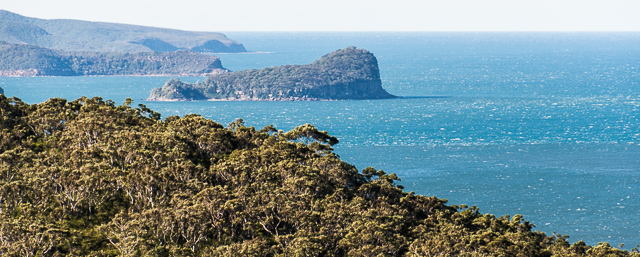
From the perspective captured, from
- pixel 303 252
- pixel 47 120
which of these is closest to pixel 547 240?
pixel 303 252

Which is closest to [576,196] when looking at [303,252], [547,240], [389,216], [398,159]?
[398,159]

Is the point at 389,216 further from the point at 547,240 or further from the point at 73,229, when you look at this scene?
the point at 73,229

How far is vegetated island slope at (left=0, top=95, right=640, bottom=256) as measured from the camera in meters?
56.5

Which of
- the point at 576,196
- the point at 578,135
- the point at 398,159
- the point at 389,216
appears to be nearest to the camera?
the point at 389,216

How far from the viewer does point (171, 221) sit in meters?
57.3

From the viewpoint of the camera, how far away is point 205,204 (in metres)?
60.5

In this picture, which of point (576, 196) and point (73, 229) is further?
Result: point (576, 196)

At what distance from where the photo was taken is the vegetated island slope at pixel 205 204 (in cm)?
5650

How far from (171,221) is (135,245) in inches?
139

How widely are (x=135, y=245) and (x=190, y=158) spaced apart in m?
21.9

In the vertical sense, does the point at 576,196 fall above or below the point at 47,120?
below

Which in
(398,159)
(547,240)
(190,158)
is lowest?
(398,159)

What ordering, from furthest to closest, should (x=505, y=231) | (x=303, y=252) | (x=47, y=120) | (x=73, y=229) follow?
(x=47, y=120), (x=505, y=231), (x=73, y=229), (x=303, y=252)

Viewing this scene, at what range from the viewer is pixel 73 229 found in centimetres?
5934
